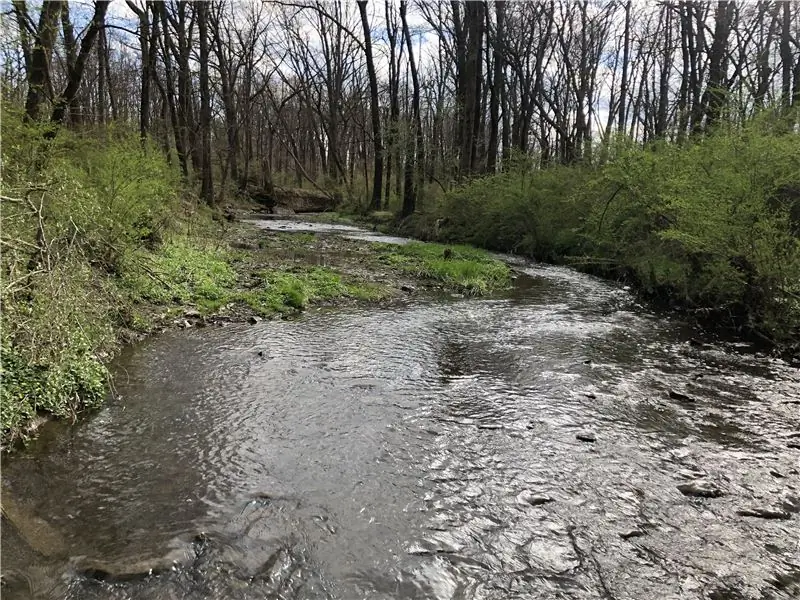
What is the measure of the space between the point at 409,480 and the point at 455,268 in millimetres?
9572

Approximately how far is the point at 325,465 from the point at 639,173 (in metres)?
10.1

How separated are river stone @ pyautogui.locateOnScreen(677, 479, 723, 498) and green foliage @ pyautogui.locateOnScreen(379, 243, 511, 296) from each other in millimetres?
7925

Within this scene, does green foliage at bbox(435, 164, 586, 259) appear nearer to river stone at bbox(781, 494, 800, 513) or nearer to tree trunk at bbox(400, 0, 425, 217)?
tree trunk at bbox(400, 0, 425, 217)

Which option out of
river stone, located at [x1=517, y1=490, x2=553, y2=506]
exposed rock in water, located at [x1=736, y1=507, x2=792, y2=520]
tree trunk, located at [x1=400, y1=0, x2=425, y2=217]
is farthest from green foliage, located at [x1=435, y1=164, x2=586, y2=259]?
river stone, located at [x1=517, y1=490, x2=553, y2=506]

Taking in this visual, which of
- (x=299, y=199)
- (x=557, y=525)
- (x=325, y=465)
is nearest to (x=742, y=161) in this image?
(x=557, y=525)

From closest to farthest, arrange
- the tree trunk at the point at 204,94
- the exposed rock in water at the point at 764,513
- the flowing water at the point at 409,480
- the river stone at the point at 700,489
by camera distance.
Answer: the flowing water at the point at 409,480 → the exposed rock in water at the point at 764,513 → the river stone at the point at 700,489 → the tree trunk at the point at 204,94

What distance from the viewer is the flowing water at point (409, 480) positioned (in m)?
3.27

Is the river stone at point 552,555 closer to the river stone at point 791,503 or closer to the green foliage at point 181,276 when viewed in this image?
the river stone at point 791,503

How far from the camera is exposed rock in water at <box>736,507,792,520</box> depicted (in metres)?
3.95

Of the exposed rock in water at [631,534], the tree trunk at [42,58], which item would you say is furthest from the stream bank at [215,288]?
the exposed rock in water at [631,534]

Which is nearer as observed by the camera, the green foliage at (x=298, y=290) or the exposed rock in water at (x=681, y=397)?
the exposed rock in water at (x=681, y=397)

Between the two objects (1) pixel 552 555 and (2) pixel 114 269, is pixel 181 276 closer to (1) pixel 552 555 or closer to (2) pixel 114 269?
(2) pixel 114 269

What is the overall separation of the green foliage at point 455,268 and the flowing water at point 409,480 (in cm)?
513

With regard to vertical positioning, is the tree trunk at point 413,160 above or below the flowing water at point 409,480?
above
